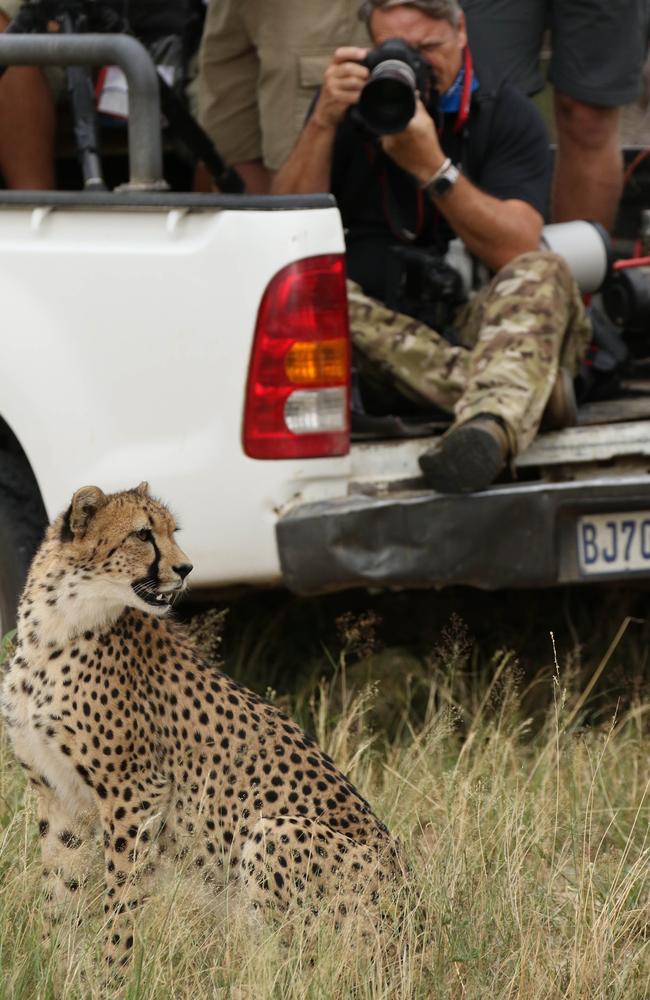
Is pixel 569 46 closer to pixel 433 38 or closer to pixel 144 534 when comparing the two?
pixel 433 38

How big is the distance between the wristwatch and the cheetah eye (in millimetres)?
1857

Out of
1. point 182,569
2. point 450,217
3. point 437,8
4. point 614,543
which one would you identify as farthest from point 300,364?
point 437,8

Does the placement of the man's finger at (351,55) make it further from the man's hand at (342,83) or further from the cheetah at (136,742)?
the cheetah at (136,742)

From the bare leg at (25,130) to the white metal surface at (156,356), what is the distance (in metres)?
1.54

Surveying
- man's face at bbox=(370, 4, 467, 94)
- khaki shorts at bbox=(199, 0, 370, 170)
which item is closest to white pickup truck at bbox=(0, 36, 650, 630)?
man's face at bbox=(370, 4, 467, 94)

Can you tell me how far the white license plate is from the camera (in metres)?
3.84

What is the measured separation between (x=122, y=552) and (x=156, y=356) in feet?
2.71

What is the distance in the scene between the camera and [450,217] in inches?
181

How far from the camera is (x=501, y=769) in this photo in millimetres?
3426

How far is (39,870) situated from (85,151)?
2.54 metres

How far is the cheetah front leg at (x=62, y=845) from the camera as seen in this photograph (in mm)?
3027

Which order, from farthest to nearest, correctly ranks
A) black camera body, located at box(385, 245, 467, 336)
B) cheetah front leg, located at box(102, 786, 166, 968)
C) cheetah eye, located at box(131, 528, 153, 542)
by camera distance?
black camera body, located at box(385, 245, 467, 336), cheetah eye, located at box(131, 528, 153, 542), cheetah front leg, located at box(102, 786, 166, 968)

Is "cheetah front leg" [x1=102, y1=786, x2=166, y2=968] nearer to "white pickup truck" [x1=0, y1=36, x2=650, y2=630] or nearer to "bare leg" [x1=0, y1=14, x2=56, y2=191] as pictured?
"white pickup truck" [x1=0, y1=36, x2=650, y2=630]

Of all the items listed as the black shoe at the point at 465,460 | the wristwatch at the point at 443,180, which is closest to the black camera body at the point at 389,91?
the wristwatch at the point at 443,180
